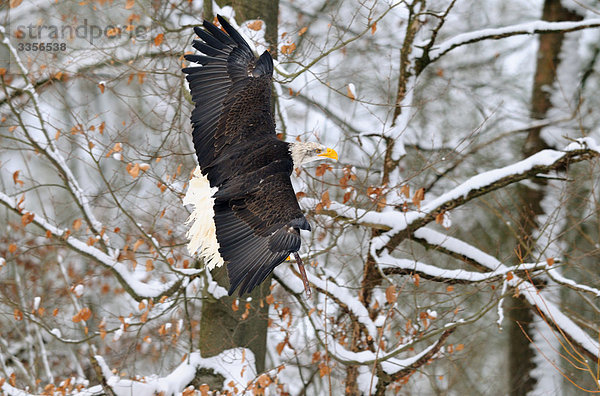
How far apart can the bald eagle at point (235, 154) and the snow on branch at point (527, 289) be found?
220 cm

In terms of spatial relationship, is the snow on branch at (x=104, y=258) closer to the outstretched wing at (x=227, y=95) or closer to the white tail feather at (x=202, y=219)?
the white tail feather at (x=202, y=219)

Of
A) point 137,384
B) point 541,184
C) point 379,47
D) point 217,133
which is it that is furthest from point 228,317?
point 541,184

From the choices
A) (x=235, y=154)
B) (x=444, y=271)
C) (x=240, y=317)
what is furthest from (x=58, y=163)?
(x=444, y=271)

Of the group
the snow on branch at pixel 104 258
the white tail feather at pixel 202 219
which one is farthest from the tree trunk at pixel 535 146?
the white tail feather at pixel 202 219

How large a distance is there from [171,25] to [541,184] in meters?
5.25

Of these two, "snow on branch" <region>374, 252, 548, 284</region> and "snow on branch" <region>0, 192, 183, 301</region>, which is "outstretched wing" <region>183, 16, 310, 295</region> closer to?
"snow on branch" <region>374, 252, 548, 284</region>

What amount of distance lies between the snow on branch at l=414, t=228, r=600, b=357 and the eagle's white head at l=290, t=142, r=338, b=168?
6.70 feet

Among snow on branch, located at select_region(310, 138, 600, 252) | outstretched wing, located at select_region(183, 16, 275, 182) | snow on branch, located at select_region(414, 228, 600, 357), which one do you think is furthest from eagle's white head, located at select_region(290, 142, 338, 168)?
snow on branch, located at select_region(414, 228, 600, 357)

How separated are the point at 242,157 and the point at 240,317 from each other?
2.31 meters

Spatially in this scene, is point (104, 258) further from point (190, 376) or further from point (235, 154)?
point (235, 154)

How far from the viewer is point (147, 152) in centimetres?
594

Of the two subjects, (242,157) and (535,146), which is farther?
(535,146)

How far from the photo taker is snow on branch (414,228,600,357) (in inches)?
242

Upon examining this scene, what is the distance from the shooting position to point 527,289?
617 cm
